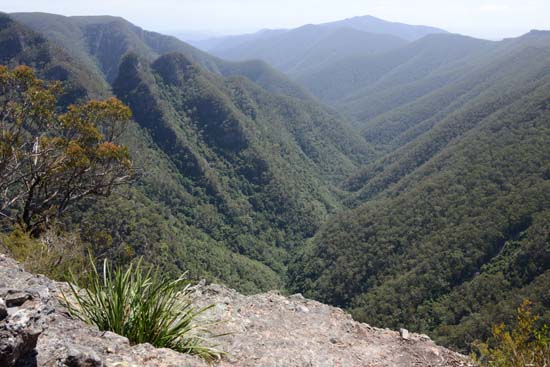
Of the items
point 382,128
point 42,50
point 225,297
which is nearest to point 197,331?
point 225,297

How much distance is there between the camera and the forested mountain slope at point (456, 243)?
42.5 metres

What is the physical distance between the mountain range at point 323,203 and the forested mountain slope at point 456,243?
0.72 feet

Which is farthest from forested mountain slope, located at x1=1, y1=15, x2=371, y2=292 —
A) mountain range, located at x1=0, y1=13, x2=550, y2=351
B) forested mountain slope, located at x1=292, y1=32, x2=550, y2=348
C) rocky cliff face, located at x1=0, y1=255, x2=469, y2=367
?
rocky cliff face, located at x1=0, y1=255, x2=469, y2=367

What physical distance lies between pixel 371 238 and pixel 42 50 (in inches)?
3331

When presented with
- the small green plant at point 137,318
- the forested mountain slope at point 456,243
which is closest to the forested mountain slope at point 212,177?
the forested mountain slope at point 456,243

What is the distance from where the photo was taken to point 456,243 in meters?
53.1

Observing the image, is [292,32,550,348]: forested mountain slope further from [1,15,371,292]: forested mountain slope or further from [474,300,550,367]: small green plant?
[474,300,550,367]: small green plant

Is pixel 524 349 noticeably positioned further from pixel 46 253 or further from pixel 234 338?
pixel 46 253

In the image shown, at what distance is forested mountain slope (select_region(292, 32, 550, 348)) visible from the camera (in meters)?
42.5

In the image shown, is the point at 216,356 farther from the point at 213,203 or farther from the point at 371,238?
the point at 213,203

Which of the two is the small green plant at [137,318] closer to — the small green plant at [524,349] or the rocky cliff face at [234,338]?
the rocky cliff face at [234,338]

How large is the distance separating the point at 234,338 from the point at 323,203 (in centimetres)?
10440

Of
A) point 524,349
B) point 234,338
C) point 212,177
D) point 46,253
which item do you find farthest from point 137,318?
point 212,177

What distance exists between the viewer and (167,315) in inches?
203
